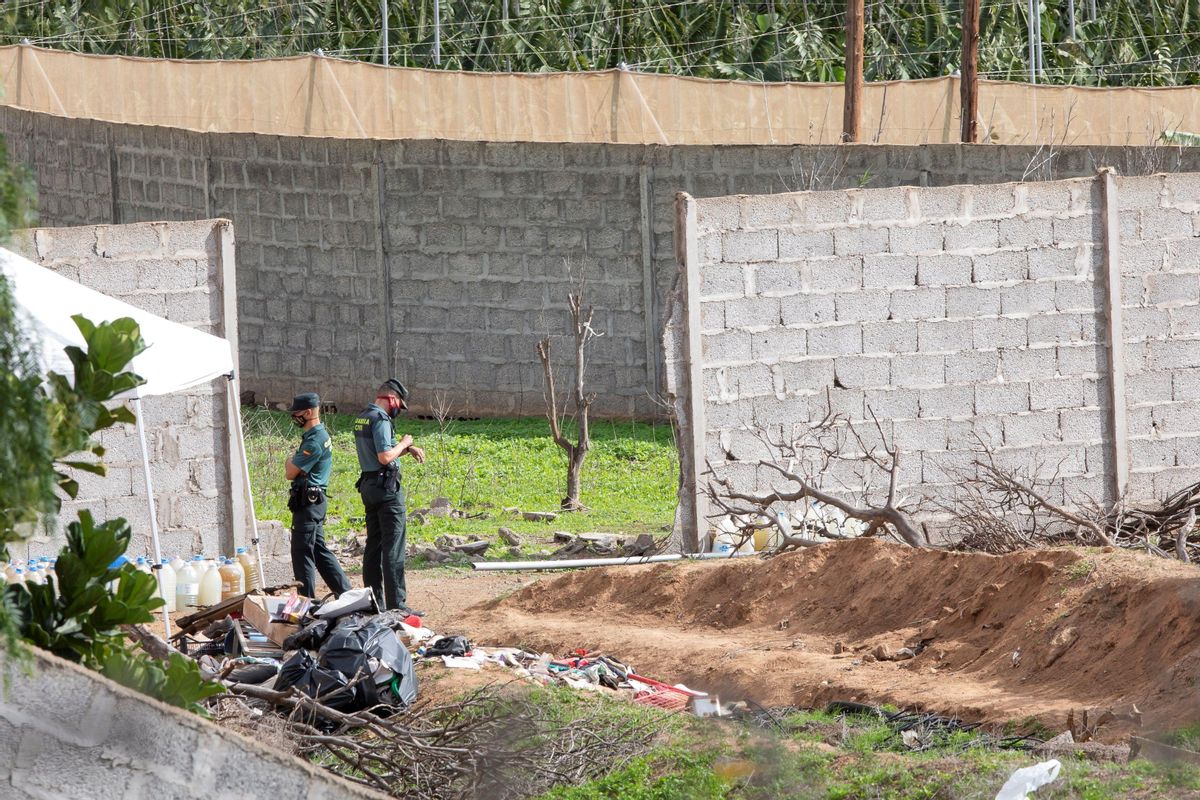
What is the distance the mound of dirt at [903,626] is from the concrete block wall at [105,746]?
4043 millimetres

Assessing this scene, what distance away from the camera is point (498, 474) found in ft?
47.5

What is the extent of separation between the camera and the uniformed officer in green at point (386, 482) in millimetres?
10039

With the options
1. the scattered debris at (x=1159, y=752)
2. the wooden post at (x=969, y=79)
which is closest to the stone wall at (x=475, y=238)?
the wooden post at (x=969, y=79)

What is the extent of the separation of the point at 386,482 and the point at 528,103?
1457 cm

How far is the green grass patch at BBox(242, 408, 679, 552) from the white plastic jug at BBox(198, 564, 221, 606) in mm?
2228

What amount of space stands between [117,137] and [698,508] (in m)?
10.2

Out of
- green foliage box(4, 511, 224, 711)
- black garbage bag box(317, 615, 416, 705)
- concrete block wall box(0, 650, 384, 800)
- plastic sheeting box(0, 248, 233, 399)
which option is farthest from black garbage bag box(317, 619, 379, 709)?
concrete block wall box(0, 650, 384, 800)

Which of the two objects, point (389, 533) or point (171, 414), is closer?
point (389, 533)

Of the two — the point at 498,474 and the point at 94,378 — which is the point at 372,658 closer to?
the point at 94,378

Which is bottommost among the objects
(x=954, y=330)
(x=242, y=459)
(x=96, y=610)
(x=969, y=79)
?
(x=242, y=459)

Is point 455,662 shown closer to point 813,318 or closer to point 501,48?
point 813,318

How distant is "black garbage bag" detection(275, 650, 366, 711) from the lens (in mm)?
7371

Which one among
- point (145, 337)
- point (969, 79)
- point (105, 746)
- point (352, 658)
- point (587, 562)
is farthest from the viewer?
point (969, 79)

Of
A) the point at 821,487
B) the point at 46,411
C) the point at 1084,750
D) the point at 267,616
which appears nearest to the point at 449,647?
the point at 267,616
